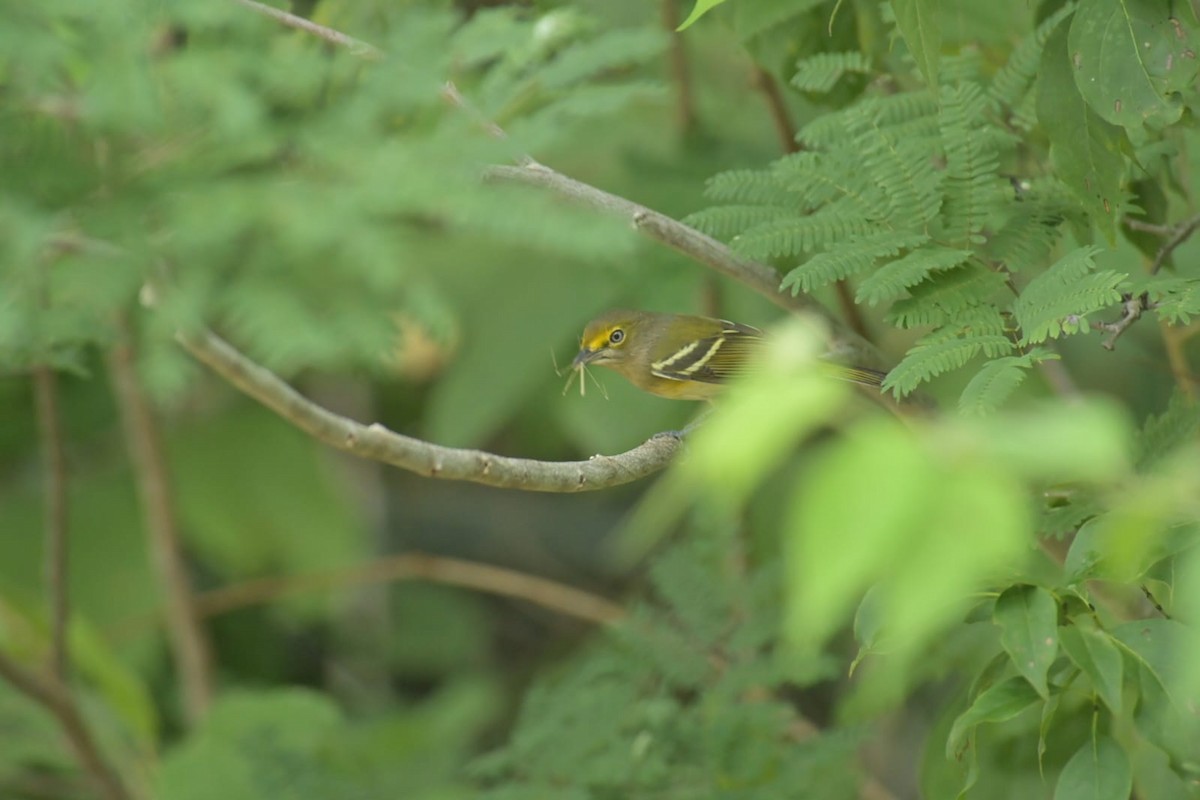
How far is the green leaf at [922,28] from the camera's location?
194cm

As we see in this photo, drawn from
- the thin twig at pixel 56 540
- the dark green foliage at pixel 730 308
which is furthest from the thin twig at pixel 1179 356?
the thin twig at pixel 56 540

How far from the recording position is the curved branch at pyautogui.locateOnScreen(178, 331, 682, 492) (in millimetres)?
1930

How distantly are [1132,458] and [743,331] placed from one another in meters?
1.64

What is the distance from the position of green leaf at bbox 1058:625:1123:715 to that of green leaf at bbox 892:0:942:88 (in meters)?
0.83

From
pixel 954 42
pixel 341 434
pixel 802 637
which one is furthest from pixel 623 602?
pixel 802 637

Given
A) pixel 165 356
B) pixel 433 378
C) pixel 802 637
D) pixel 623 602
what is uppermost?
pixel 165 356

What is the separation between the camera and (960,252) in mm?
2174

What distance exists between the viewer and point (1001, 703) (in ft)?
6.12

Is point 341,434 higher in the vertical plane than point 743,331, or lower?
higher

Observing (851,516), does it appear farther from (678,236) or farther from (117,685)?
(117,685)

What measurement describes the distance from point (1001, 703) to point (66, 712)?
2.90 metres

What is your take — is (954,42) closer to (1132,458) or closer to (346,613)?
(1132,458)

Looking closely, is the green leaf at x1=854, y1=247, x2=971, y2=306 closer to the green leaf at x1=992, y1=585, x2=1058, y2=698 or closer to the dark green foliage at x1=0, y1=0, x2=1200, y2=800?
the dark green foliage at x1=0, y1=0, x2=1200, y2=800

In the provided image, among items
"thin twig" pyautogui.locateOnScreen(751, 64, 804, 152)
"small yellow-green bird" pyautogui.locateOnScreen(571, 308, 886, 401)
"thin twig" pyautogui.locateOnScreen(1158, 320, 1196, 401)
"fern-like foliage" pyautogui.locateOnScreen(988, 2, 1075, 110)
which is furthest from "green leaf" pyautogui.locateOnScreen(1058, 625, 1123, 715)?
"small yellow-green bird" pyautogui.locateOnScreen(571, 308, 886, 401)
